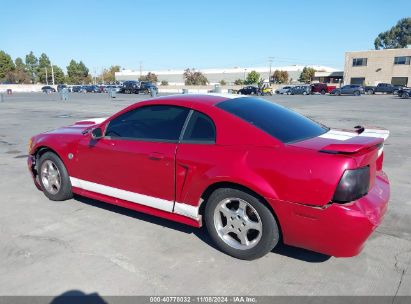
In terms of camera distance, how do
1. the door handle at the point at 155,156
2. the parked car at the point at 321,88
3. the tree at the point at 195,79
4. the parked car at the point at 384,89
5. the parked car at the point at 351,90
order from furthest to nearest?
the tree at the point at 195,79, the parked car at the point at 321,88, the parked car at the point at 384,89, the parked car at the point at 351,90, the door handle at the point at 155,156

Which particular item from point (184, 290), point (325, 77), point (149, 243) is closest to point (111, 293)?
point (184, 290)

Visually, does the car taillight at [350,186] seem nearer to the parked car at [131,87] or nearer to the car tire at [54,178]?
the car tire at [54,178]

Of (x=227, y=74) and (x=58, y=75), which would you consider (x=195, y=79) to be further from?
(x=58, y=75)

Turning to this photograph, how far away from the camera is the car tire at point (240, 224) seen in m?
3.10

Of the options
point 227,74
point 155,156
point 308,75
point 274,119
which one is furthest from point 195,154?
point 227,74

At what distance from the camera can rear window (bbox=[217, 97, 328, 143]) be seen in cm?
337

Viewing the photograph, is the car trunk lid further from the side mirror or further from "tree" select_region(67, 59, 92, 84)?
"tree" select_region(67, 59, 92, 84)

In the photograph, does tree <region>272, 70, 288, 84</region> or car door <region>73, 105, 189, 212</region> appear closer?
car door <region>73, 105, 189, 212</region>

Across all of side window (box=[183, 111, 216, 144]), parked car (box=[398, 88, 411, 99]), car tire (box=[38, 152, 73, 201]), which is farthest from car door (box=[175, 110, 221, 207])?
parked car (box=[398, 88, 411, 99])

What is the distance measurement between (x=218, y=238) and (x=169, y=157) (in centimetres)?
94

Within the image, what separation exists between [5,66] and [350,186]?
11284 cm

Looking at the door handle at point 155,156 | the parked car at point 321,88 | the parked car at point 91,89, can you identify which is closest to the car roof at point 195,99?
the door handle at point 155,156

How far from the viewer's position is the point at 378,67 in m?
64.3

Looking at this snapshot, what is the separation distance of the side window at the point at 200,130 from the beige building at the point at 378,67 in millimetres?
68860
